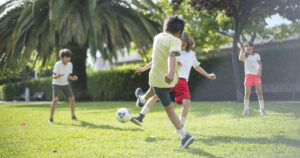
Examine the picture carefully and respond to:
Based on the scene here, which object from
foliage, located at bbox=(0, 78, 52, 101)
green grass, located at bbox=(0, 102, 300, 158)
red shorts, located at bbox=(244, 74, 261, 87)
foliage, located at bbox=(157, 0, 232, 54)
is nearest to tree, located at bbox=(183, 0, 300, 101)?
foliage, located at bbox=(157, 0, 232, 54)

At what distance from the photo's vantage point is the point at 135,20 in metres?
16.1

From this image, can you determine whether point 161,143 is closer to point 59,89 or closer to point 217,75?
point 59,89

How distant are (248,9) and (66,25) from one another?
912cm

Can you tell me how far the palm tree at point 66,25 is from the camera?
13.4 meters

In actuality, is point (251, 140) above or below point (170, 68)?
below

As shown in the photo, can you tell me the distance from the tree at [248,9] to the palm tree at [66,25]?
4.76 m

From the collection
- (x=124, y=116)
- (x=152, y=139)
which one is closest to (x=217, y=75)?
(x=124, y=116)

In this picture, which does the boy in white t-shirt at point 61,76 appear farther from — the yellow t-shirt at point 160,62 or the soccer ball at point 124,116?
the yellow t-shirt at point 160,62

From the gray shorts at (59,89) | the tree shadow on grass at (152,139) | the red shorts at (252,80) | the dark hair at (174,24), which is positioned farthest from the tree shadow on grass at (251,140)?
the gray shorts at (59,89)

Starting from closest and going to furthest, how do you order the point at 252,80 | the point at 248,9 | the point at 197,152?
the point at 197,152, the point at 252,80, the point at 248,9

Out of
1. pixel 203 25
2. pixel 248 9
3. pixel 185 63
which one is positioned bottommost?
pixel 185 63

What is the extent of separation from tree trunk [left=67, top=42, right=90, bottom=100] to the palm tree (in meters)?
0.09

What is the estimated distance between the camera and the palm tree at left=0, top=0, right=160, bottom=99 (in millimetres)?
13382

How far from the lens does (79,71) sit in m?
17.8
